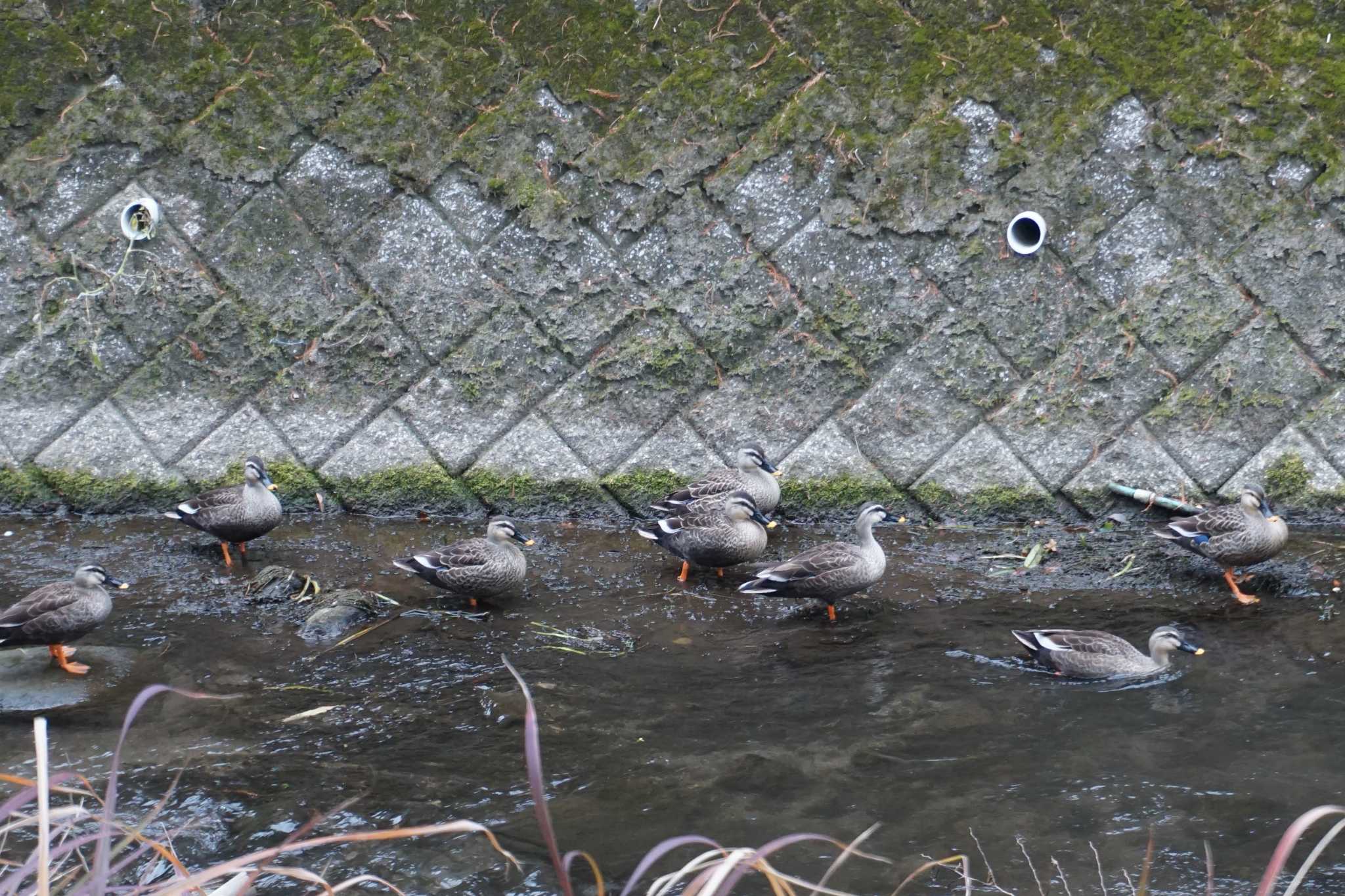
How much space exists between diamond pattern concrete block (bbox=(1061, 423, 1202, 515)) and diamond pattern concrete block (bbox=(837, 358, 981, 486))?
29.6 inches

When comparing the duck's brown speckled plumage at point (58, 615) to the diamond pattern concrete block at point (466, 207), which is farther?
the diamond pattern concrete block at point (466, 207)

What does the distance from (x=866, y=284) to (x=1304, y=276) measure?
254cm

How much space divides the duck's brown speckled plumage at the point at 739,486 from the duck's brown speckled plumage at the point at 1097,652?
1.93m

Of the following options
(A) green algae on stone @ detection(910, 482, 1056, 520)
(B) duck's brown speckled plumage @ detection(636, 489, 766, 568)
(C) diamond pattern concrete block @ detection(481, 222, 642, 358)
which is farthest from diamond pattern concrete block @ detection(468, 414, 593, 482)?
(A) green algae on stone @ detection(910, 482, 1056, 520)

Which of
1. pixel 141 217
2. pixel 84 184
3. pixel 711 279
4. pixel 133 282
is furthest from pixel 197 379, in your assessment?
pixel 711 279

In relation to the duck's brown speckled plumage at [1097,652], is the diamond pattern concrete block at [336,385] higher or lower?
higher

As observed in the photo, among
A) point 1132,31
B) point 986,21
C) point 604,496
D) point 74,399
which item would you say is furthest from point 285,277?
point 1132,31

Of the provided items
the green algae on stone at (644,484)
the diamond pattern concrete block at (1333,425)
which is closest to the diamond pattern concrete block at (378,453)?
the green algae on stone at (644,484)

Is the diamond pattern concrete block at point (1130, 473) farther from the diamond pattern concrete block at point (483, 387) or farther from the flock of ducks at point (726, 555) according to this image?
the diamond pattern concrete block at point (483, 387)

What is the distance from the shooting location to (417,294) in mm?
7547

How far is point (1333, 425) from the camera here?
700 cm

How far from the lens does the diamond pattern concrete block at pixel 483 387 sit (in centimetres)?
756

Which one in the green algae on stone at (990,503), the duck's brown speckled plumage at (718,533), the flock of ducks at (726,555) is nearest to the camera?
the flock of ducks at (726,555)

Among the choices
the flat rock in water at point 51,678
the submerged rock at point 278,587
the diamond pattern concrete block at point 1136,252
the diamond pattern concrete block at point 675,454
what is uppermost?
the diamond pattern concrete block at point 1136,252
